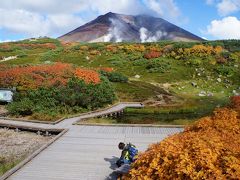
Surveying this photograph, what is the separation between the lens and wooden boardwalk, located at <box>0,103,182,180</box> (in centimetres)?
1516

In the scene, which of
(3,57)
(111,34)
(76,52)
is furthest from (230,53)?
(111,34)

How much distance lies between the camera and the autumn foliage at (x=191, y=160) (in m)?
10.5

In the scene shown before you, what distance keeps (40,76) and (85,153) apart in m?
17.7

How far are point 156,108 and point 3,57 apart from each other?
52683 millimetres

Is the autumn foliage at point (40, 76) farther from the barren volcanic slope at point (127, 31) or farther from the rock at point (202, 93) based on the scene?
the barren volcanic slope at point (127, 31)

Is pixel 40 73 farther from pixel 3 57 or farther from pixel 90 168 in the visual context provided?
pixel 3 57

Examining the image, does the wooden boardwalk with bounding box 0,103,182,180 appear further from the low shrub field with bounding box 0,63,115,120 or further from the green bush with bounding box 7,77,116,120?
the low shrub field with bounding box 0,63,115,120

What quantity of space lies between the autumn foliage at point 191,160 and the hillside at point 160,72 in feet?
58.9

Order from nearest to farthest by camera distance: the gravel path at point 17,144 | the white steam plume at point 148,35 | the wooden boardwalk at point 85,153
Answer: the wooden boardwalk at point 85,153
the gravel path at point 17,144
the white steam plume at point 148,35

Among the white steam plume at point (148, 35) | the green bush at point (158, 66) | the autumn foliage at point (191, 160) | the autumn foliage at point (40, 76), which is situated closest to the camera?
the autumn foliage at point (191, 160)

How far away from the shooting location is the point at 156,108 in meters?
36.4

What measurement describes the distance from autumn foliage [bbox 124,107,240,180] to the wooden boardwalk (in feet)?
11.3

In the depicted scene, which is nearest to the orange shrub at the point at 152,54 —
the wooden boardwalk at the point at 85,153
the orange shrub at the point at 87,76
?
the orange shrub at the point at 87,76

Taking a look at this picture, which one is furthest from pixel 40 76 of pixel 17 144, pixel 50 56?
pixel 50 56
